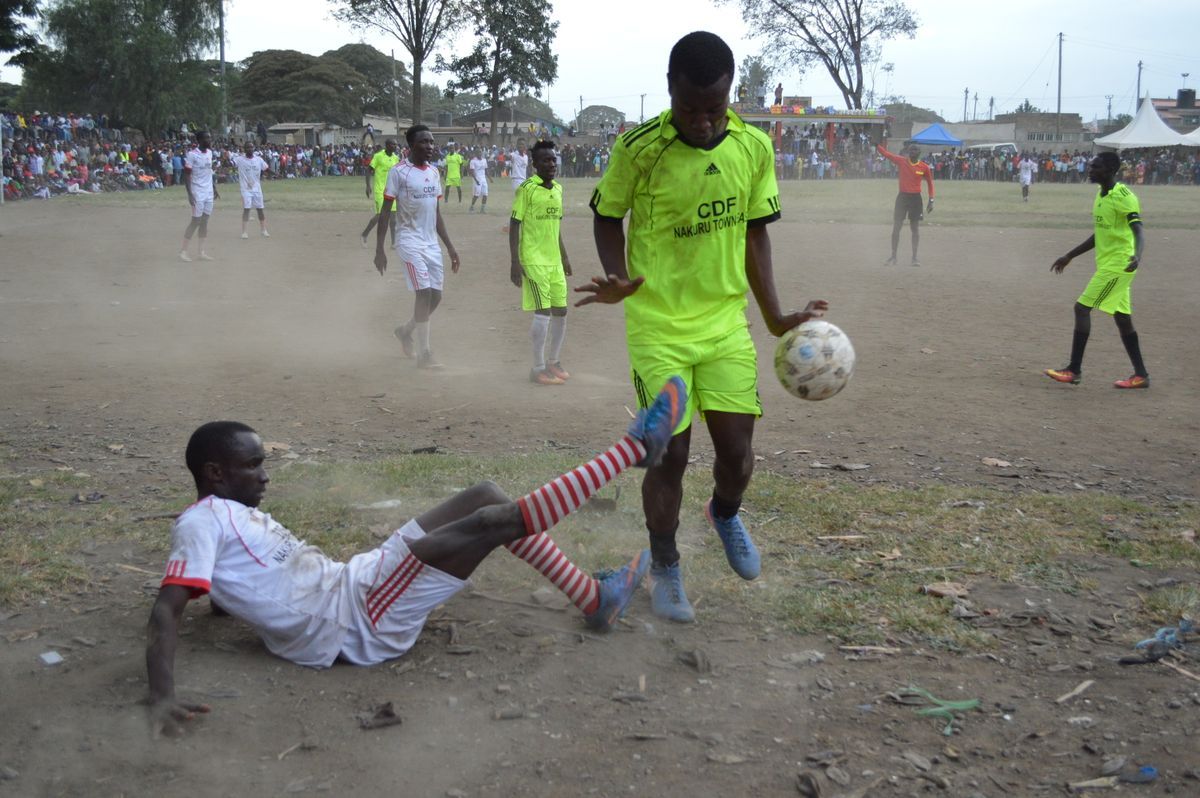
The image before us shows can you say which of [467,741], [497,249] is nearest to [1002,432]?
[467,741]

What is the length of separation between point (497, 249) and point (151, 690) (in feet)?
52.2

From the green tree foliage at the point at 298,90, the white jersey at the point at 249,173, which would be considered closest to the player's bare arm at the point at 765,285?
the white jersey at the point at 249,173

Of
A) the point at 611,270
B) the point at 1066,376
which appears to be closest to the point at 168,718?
the point at 611,270

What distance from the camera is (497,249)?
18938mm

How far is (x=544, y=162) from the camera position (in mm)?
8969

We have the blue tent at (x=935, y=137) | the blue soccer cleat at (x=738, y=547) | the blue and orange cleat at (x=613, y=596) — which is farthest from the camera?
the blue tent at (x=935, y=137)

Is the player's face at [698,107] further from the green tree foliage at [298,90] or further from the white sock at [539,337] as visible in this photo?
the green tree foliage at [298,90]

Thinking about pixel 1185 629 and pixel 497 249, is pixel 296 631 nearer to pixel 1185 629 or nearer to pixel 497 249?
pixel 1185 629

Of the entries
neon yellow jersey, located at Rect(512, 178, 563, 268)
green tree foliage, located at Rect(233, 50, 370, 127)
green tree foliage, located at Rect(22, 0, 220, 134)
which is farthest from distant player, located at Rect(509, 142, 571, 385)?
green tree foliage, located at Rect(233, 50, 370, 127)

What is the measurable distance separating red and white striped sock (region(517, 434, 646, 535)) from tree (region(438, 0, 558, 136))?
5664 centimetres

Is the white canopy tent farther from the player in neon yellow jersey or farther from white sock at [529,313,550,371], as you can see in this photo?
the player in neon yellow jersey

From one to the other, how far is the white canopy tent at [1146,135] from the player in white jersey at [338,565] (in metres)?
54.3

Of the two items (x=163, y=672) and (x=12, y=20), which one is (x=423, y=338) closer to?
(x=12, y=20)

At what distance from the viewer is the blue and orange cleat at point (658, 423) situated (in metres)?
3.77
